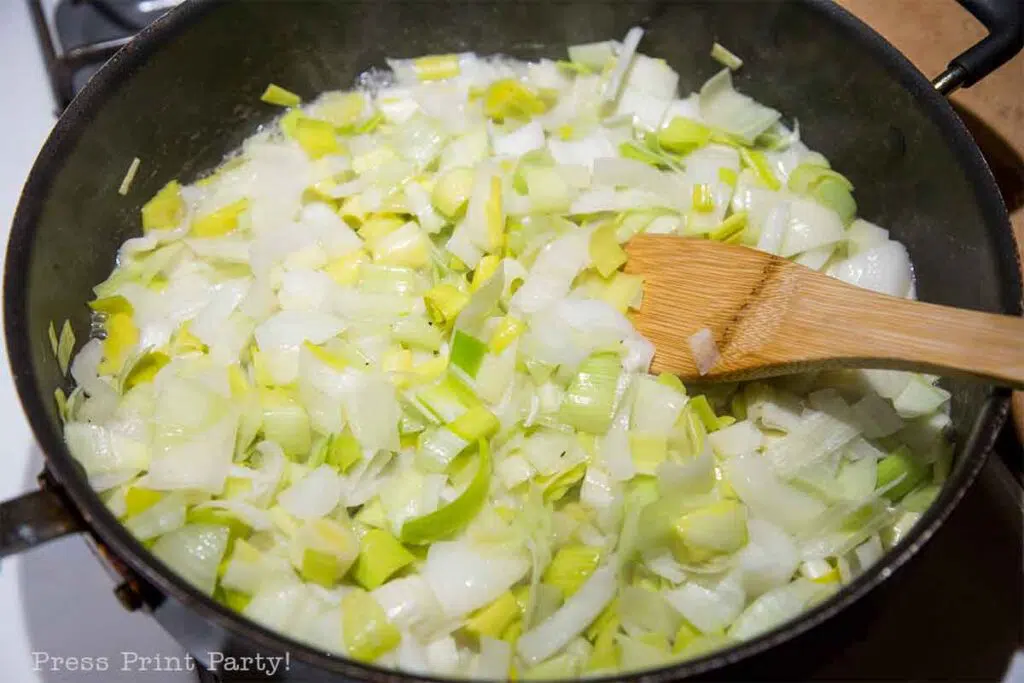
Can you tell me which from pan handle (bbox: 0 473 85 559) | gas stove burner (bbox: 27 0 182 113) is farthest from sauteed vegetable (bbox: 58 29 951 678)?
gas stove burner (bbox: 27 0 182 113)

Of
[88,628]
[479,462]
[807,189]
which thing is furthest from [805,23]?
[88,628]

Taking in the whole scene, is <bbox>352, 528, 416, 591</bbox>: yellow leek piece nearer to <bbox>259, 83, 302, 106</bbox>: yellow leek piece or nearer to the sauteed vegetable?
the sauteed vegetable

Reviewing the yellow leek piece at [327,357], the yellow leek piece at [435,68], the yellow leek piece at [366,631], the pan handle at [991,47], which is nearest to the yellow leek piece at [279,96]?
the yellow leek piece at [435,68]

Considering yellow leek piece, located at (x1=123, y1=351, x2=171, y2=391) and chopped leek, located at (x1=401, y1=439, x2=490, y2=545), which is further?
yellow leek piece, located at (x1=123, y1=351, x2=171, y2=391)

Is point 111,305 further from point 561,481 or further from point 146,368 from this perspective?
point 561,481

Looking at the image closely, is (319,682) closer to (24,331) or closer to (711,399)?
(24,331)

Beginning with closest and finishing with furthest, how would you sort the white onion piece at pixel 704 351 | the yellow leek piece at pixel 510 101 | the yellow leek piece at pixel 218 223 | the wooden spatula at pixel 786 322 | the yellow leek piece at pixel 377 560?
the wooden spatula at pixel 786 322, the yellow leek piece at pixel 377 560, the white onion piece at pixel 704 351, the yellow leek piece at pixel 218 223, the yellow leek piece at pixel 510 101

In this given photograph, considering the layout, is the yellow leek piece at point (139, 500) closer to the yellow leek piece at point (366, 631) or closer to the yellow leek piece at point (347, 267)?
the yellow leek piece at point (366, 631)
